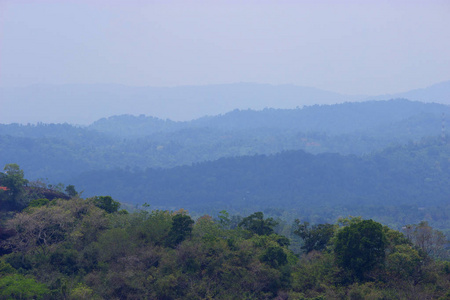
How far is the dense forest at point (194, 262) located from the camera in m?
19.9

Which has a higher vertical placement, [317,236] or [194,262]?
[317,236]

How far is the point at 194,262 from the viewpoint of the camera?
2223cm

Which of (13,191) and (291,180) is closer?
(13,191)

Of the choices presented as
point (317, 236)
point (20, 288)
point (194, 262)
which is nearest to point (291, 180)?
point (317, 236)

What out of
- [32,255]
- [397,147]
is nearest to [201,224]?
[32,255]

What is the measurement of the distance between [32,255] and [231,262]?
1000cm

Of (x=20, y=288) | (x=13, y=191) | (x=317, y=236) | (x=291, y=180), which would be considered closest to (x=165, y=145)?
(x=291, y=180)

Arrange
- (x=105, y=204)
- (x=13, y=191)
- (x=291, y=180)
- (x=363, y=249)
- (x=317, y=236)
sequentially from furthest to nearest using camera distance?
(x=291, y=180) < (x=13, y=191) < (x=105, y=204) < (x=317, y=236) < (x=363, y=249)

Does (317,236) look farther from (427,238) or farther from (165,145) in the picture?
(165,145)

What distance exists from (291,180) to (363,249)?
10528cm

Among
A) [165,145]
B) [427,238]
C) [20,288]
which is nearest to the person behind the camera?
[20,288]

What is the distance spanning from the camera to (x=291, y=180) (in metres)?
125

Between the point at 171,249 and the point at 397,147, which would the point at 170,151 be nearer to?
the point at 397,147

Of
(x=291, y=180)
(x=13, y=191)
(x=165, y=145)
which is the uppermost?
(x=165, y=145)
